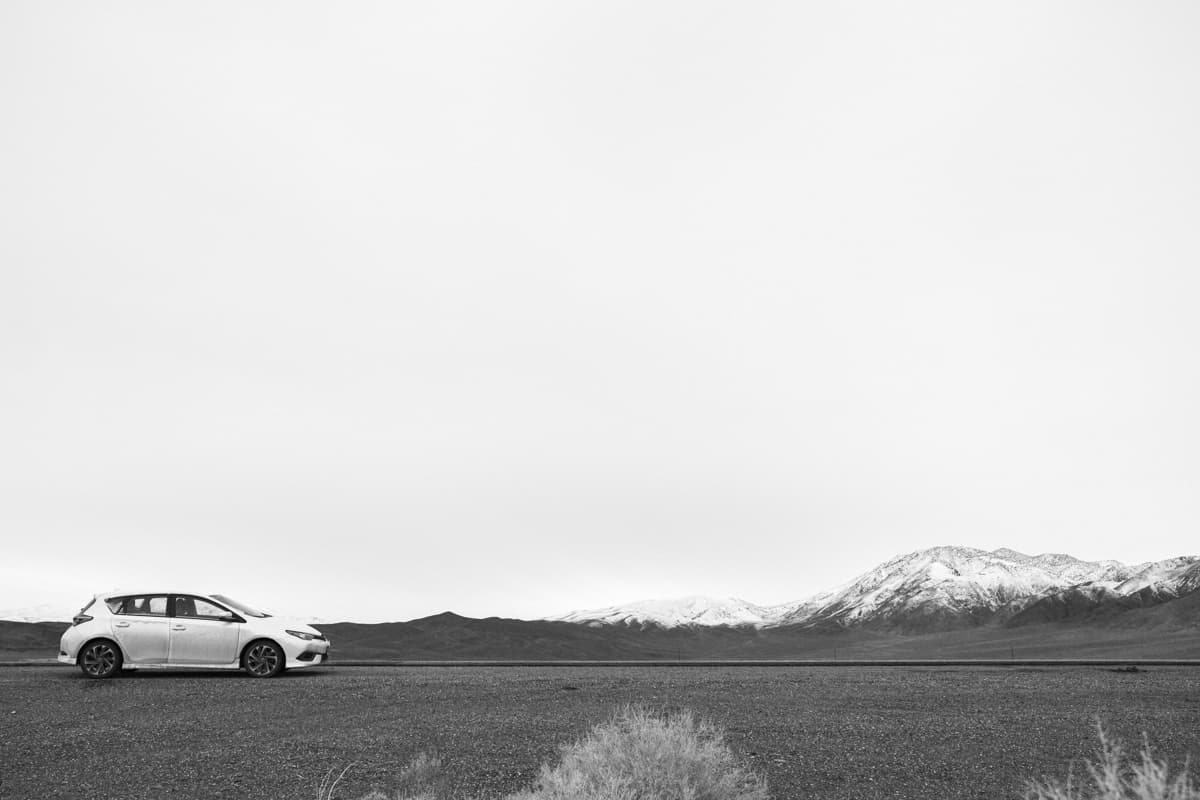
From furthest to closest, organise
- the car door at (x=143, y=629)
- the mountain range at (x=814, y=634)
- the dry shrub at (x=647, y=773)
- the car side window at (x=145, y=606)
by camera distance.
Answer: the mountain range at (x=814, y=634) < the car side window at (x=145, y=606) < the car door at (x=143, y=629) < the dry shrub at (x=647, y=773)

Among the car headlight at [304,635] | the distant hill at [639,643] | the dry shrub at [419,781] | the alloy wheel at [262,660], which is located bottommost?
the distant hill at [639,643]

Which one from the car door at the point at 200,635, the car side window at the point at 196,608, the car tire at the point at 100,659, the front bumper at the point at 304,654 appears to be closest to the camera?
the car tire at the point at 100,659

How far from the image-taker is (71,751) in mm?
11234

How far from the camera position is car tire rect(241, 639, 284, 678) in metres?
17.9

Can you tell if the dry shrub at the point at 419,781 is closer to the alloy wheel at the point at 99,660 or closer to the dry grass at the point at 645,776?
the dry grass at the point at 645,776

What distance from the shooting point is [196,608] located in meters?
18.0

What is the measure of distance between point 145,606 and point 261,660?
2.43 meters

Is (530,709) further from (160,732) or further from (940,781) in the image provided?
(940,781)

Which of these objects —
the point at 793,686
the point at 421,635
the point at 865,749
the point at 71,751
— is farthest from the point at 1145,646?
the point at 71,751

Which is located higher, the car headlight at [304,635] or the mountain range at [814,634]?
the car headlight at [304,635]

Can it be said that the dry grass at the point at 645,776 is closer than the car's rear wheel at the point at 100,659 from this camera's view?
Yes

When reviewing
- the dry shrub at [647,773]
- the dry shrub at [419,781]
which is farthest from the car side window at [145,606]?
the dry shrub at [647,773]

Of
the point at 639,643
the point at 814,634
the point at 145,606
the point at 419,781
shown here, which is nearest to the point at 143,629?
the point at 145,606

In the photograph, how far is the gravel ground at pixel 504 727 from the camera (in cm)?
1012
